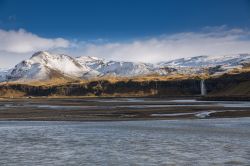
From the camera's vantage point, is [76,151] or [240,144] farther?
[240,144]

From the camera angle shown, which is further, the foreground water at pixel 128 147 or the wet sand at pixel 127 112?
the wet sand at pixel 127 112

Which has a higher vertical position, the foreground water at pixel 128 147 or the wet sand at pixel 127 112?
the wet sand at pixel 127 112

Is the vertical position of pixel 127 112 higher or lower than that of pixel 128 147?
higher

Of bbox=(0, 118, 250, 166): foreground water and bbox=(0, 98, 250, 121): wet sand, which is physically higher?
bbox=(0, 98, 250, 121): wet sand

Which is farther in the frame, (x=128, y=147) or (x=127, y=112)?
(x=127, y=112)

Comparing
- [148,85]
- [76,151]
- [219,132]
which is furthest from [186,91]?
[76,151]

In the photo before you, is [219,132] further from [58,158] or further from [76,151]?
[58,158]

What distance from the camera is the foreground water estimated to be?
23.2 metres

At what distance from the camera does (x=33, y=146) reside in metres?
28.8

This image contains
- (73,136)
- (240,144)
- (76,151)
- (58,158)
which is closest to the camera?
(58,158)

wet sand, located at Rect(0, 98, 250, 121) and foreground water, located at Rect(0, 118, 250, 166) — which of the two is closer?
foreground water, located at Rect(0, 118, 250, 166)

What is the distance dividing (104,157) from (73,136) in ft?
34.2

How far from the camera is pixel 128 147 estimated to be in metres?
28.0

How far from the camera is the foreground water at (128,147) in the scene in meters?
23.2
